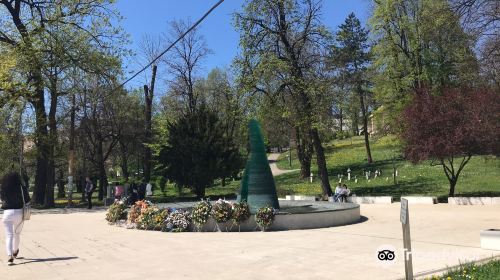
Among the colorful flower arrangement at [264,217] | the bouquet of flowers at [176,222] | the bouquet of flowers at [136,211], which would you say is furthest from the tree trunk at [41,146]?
the colorful flower arrangement at [264,217]

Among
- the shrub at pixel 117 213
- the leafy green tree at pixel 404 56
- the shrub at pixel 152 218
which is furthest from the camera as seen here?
the leafy green tree at pixel 404 56

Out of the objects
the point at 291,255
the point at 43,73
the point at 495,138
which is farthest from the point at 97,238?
the point at 43,73

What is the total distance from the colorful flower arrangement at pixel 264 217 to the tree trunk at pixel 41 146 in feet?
62.5

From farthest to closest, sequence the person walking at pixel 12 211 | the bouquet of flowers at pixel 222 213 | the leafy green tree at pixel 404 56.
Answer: the leafy green tree at pixel 404 56 → the bouquet of flowers at pixel 222 213 → the person walking at pixel 12 211

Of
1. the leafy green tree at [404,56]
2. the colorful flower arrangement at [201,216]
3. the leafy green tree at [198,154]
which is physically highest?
the leafy green tree at [404,56]

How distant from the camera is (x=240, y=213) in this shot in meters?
15.1

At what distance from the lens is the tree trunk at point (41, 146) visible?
99.0ft

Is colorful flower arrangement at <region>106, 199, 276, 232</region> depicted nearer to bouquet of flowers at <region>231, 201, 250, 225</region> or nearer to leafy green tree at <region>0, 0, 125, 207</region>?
bouquet of flowers at <region>231, 201, 250, 225</region>

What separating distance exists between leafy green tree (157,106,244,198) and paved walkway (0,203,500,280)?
13.9 metres

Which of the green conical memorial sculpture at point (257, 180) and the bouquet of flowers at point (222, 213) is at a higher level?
the green conical memorial sculpture at point (257, 180)

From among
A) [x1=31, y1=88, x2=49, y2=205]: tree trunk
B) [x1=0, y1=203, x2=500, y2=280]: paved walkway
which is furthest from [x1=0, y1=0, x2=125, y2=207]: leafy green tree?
[x1=0, y1=203, x2=500, y2=280]: paved walkway

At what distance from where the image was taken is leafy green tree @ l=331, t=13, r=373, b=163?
46875 millimetres

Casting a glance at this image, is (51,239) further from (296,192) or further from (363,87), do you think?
(363,87)

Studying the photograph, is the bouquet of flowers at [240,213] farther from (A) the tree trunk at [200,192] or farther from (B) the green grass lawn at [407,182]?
(A) the tree trunk at [200,192]
